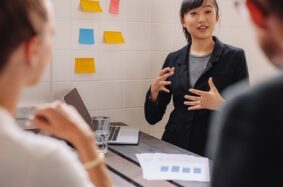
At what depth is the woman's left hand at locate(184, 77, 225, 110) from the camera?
2217 millimetres

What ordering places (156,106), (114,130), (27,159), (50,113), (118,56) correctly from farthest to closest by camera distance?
(118,56)
(156,106)
(114,130)
(50,113)
(27,159)

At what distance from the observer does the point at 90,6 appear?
8.45 ft

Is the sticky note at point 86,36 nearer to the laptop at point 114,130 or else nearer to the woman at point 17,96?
the laptop at point 114,130

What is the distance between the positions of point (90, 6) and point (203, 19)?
69 cm

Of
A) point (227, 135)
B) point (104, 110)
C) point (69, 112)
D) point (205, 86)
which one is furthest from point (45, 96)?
point (227, 135)

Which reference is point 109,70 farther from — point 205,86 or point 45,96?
point 205,86

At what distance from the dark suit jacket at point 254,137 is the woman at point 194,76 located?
1.68m

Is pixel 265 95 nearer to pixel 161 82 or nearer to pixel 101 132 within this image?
pixel 101 132

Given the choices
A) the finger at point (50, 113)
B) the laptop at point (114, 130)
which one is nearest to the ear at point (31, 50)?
the finger at point (50, 113)

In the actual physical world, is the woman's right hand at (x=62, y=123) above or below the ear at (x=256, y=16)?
below

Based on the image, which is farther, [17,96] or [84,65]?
[84,65]

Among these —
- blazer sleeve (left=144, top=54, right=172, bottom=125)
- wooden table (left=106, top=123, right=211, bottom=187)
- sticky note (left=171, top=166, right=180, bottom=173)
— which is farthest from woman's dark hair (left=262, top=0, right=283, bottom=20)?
blazer sleeve (left=144, top=54, right=172, bottom=125)

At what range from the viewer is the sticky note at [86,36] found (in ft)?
8.50

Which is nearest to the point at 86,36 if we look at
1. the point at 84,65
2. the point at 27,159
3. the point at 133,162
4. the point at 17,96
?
the point at 84,65
